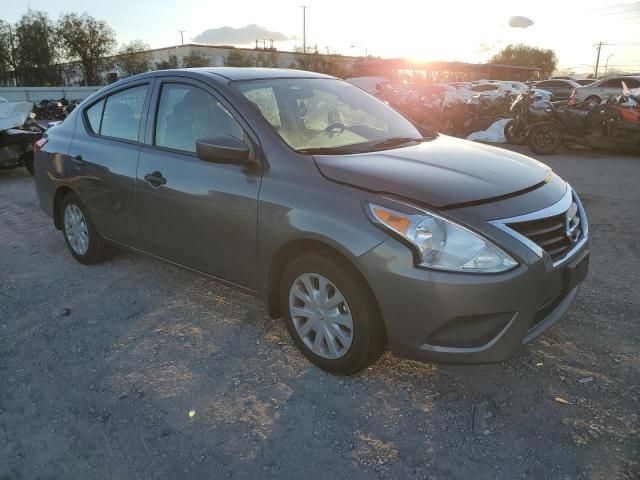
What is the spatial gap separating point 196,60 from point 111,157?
2368 inches

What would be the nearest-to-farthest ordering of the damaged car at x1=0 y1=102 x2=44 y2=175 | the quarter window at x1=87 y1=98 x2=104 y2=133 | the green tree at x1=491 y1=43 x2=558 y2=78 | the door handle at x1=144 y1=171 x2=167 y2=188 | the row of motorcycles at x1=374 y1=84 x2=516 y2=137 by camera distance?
the door handle at x1=144 y1=171 x2=167 y2=188 → the quarter window at x1=87 y1=98 x2=104 y2=133 → the damaged car at x1=0 y1=102 x2=44 y2=175 → the row of motorcycles at x1=374 y1=84 x2=516 y2=137 → the green tree at x1=491 y1=43 x2=558 y2=78

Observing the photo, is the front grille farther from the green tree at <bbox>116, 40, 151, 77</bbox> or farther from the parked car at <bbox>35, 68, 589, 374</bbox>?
the green tree at <bbox>116, 40, 151, 77</bbox>

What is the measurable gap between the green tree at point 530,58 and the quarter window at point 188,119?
9238cm

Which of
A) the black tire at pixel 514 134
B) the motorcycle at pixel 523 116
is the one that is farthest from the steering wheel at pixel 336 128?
the black tire at pixel 514 134

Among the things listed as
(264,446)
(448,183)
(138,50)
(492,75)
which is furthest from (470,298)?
(492,75)

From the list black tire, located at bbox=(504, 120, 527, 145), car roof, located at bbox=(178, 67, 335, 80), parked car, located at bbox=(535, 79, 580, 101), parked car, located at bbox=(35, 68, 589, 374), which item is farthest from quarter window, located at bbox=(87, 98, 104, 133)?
parked car, located at bbox=(535, 79, 580, 101)

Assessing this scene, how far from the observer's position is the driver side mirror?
2918mm

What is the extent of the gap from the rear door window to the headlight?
2.38 m

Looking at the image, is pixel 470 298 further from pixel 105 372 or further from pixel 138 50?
pixel 138 50

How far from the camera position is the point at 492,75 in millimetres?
70875

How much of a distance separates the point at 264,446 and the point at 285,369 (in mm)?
648

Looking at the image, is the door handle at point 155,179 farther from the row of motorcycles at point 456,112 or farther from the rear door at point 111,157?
the row of motorcycles at point 456,112

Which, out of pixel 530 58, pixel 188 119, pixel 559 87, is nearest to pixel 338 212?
pixel 188 119

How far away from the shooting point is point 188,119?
3.52 m
